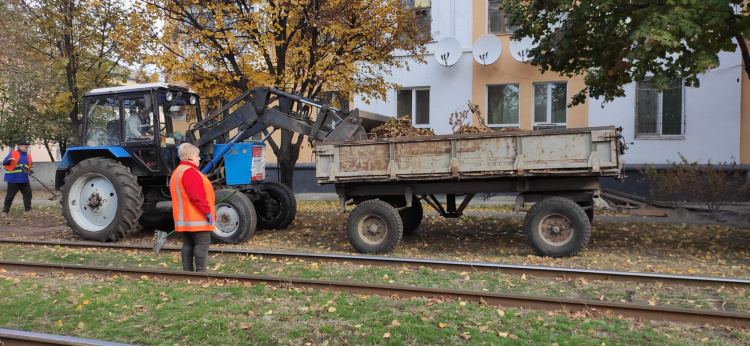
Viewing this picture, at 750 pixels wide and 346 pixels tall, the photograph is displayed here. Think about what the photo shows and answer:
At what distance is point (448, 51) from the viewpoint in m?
18.4

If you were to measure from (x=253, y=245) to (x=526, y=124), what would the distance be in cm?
1136

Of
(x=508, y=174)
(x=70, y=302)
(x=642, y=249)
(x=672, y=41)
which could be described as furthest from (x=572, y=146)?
(x=70, y=302)

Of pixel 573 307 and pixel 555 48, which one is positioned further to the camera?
pixel 555 48

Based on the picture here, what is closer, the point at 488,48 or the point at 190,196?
the point at 190,196

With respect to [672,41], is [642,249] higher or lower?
lower

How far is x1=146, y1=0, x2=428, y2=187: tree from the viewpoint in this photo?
13000 millimetres

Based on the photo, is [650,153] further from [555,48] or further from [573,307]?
[573,307]

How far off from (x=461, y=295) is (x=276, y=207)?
612 cm

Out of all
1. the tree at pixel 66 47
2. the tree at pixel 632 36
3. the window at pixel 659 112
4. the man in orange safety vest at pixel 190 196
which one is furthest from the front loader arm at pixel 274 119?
the window at pixel 659 112

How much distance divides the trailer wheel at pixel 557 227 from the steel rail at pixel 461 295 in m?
2.67

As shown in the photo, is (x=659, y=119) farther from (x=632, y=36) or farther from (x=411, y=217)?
(x=411, y=217)

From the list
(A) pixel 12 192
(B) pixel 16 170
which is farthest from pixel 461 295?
(A) pixel 12 192

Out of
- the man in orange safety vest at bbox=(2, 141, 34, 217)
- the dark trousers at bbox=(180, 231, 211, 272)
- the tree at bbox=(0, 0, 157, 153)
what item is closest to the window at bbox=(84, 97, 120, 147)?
the tree at bbox=(0, 0, 157, 153)

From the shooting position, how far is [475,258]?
28.0 feet
